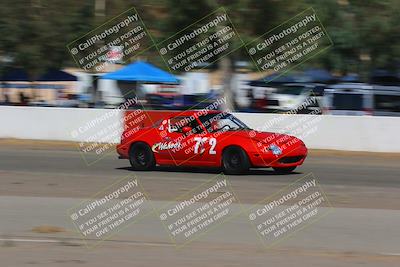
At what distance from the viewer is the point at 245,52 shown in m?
28.5

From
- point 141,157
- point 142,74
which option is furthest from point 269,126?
point 142,74

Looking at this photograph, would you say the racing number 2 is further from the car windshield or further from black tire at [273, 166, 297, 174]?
black tire at [273, 166, 297, 174]

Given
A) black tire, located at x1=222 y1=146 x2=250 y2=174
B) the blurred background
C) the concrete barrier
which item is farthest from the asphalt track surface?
the blurred background

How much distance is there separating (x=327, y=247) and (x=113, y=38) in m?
26.2

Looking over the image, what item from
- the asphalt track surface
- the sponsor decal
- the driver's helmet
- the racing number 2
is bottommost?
the asphalt track surface

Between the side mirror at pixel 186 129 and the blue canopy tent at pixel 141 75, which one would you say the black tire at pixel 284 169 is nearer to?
the side mirror at pixel 186 129

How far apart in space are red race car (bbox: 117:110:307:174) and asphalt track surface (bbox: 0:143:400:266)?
0.31m

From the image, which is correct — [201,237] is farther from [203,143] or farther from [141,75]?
[141,75]

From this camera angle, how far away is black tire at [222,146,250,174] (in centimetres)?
1462

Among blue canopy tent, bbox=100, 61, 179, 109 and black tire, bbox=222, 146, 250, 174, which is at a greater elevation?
blue canopy tent, bbox=100, 61, 179, 109

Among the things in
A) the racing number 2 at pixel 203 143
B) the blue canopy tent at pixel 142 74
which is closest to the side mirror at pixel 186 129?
the racing number 2 at pixel 203 143

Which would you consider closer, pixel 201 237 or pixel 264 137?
pixel 201 237

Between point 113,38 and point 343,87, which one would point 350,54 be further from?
point 113,38

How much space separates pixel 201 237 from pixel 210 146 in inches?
255
